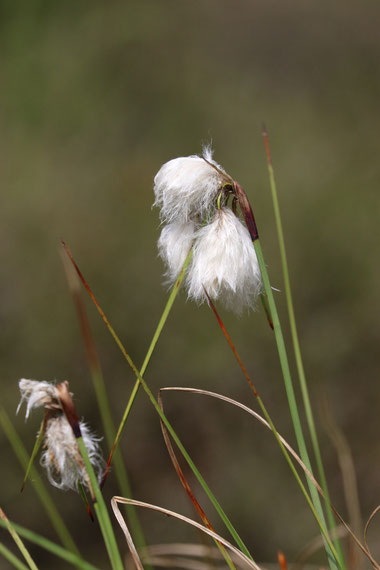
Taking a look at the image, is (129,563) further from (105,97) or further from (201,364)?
(105,97)

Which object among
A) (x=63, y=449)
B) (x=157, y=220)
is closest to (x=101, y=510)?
(x=63, y=449)

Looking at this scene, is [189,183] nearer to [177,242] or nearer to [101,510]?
[177,242]

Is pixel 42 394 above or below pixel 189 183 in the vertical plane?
below

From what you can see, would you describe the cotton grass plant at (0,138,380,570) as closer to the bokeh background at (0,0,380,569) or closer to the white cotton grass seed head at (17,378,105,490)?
the white cotton grass seed head at (17,378,105,490)

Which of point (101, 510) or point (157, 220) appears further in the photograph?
point (157, 220)

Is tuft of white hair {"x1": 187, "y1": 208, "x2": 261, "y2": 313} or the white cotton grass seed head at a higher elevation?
tuft of white hair {"x1": 187, "y1": 208, "x2": 261, "y2": 313}

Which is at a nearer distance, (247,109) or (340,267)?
(340,267)

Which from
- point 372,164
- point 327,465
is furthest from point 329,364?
point 372,164

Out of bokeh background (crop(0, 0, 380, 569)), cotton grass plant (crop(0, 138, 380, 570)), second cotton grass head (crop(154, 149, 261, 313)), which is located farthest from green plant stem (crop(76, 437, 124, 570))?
bokeh background (crop(0, 0, 380, 569))
